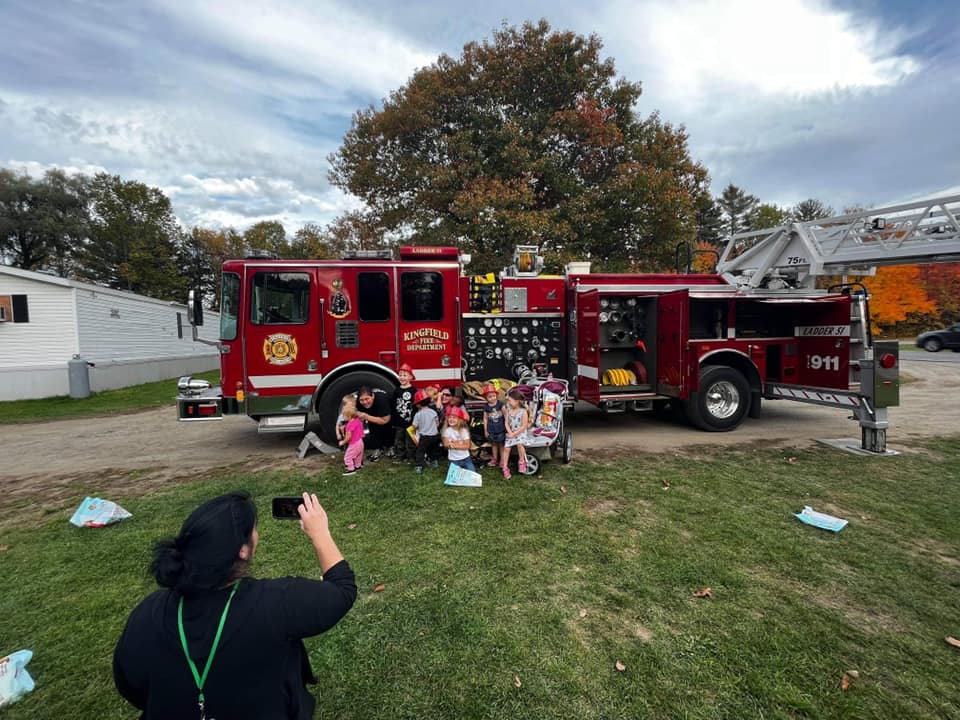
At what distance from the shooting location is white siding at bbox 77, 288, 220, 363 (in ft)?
45.6

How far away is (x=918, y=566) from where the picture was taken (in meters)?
3.58

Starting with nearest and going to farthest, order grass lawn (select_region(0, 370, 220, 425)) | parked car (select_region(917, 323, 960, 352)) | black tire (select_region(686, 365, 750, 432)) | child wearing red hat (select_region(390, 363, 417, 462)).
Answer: child wearing red hat (select_region(390, 363, 417, 462)) → black tire (select_region(686, 365, 750, 432)) → grass lawn (select_region(0, 370, 220, 425)) → parked car (select_region(917, 323, 960, 352))

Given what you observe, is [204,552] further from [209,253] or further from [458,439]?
[209,253]

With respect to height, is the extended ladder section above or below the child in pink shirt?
above

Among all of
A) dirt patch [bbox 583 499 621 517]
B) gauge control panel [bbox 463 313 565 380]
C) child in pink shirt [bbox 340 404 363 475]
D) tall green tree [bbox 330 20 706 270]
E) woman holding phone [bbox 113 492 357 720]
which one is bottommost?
dirt patch [bbox 583 499 621 517]

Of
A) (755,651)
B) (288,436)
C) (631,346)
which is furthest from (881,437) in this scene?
(288,436)

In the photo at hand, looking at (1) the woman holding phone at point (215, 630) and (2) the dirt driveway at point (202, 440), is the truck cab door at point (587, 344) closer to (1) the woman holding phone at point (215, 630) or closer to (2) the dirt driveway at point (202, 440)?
(2) the dirt driveway at point (202, 440)

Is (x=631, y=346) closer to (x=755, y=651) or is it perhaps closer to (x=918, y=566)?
(x=918, y=566)

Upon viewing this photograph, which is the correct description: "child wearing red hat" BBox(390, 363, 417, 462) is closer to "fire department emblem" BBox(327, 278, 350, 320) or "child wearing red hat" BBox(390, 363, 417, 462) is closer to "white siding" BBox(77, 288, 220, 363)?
"fire department emblem" BBox(327, 278, 350, 320)

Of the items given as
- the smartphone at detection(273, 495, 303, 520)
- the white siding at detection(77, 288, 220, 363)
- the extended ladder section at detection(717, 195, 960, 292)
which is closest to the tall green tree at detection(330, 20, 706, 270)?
the extended ladder section at detection(717, 195, 960, 292)

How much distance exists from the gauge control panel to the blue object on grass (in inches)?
159

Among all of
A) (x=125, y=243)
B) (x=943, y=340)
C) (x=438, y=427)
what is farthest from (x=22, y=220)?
(x=943, y=340)

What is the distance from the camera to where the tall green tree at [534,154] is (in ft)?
51.4

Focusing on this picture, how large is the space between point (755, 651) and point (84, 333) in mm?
16811
